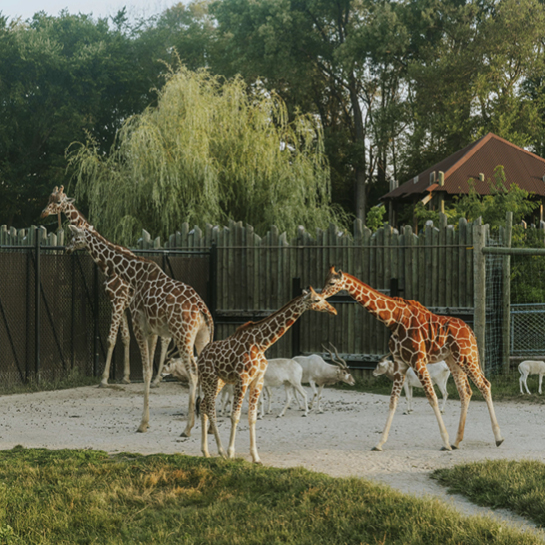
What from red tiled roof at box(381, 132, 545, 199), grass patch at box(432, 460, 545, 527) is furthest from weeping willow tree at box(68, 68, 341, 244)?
grass patch at box(432, 460, 545, 527)

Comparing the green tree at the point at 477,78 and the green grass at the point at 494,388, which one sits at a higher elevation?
the green tree at the point at 477,78

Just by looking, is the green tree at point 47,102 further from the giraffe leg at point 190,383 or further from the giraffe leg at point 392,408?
the giraffe leg at point 392,408

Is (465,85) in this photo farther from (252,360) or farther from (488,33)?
(252,360)

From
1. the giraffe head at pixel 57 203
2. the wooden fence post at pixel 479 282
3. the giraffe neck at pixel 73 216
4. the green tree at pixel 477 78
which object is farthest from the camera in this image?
the green tree at pixel 477 78

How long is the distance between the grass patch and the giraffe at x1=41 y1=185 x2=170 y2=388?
19.8 feet

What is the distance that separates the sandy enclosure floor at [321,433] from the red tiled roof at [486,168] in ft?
Answer: 41.4

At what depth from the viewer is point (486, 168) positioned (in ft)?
76.3

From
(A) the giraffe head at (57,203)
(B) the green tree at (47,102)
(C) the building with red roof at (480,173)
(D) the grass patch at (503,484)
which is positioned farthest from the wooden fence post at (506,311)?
(B) the green tree at (47,102)

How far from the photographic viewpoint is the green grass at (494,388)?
10977mm

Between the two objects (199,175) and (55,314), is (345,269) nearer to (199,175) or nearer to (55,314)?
(55,314)

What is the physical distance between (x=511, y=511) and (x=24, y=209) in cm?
3274

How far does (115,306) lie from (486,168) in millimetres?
14961

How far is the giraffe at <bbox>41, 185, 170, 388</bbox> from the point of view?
1194 centimetres

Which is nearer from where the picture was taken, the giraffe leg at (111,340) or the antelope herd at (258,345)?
the antelope herd at (258,345)
